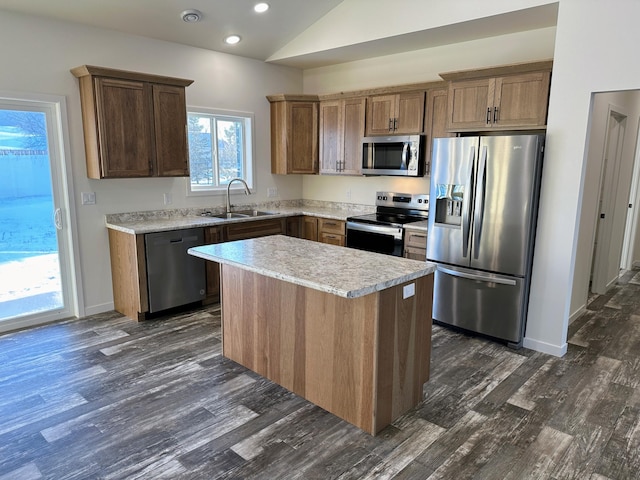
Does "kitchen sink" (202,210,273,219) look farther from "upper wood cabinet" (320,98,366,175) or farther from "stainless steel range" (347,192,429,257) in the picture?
"stainless steel range" (347,192,429,257)

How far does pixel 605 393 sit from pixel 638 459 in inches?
28.5

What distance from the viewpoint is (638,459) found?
2.31 metres

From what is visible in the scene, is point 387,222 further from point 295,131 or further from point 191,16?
point 191,16

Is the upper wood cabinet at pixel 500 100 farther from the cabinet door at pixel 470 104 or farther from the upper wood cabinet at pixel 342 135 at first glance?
the upper wood cabinet at pixel 342 135

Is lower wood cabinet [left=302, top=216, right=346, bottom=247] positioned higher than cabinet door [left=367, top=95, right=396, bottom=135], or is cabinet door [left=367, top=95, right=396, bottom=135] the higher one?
cabinet door [left=367, top=95, right=396, bottom=135]

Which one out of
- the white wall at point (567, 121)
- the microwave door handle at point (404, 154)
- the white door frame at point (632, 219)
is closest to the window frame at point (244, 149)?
the microwave door handle at point (404, 154)

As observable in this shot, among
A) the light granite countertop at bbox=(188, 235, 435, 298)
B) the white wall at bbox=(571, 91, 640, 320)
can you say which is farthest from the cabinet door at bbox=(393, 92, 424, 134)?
the light granite countertop at bbox=(188, 235, 435, 298)

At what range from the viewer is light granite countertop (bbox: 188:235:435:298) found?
7.38 ft

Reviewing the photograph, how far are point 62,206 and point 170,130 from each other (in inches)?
48.5

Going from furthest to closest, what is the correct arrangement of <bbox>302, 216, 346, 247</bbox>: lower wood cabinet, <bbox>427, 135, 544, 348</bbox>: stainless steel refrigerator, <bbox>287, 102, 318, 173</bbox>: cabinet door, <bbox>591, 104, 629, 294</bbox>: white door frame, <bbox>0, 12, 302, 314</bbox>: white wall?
<bbox>287, 102, 318, 173</bbox>: cabinet door
<bbox>302, 216, 346, 247</bbox>: lower wood cabinet
<bbox>591, 104, 629, 294</bbox>: white door frame
<bbox>0, 12, 302, 314</bbox>: white wall
<bbox>427, 135, 544, 348</bbox>: stainless steel refrigerator

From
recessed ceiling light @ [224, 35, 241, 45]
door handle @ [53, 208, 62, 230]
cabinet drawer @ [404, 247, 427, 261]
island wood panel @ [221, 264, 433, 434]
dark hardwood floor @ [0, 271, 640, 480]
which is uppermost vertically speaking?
recessed ceiling light @ [224, 35, 241, 45]

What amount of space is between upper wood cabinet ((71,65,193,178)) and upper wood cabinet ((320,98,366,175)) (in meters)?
1.69

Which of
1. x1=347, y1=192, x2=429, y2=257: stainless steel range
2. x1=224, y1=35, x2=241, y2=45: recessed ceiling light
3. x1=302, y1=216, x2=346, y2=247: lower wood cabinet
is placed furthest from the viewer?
x1=302, y1=216, x2=346, y2=247: lower wood cabinet

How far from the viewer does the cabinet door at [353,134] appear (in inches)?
197
